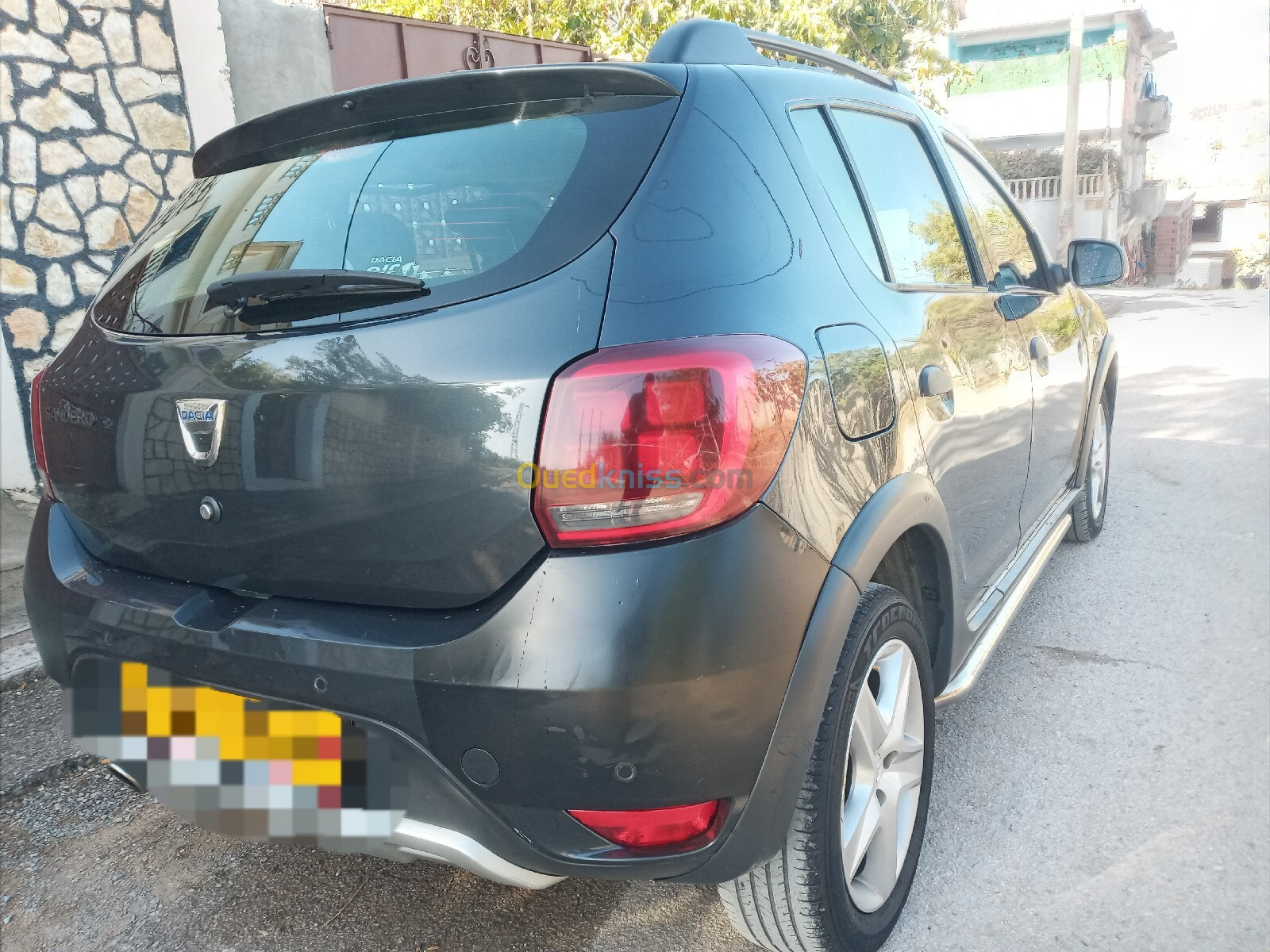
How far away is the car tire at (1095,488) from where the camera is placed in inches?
163

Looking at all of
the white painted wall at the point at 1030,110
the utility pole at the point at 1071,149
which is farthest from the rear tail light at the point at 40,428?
the white painted wall at the point at 1030,110

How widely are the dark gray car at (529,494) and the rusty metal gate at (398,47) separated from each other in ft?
15.1

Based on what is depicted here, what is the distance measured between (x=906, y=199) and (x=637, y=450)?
4.38 feet

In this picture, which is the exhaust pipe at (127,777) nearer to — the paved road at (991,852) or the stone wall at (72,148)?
the paved road at (991,852)

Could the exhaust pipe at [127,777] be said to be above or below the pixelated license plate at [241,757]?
below

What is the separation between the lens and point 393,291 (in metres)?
1.57

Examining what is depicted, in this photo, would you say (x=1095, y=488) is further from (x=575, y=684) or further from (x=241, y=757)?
(x=241, y=757)

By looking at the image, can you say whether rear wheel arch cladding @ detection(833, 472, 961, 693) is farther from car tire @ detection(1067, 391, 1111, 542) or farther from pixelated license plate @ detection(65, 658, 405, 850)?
car tire @ detection(1067, 391, 1111, 542)

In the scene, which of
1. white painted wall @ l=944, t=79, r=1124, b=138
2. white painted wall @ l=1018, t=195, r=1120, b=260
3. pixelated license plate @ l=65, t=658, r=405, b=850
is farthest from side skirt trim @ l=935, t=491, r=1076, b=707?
white painted wall @ l=944, t=79, r=1124, b=138

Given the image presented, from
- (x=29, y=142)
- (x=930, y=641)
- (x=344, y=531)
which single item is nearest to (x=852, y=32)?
(x=29, y=142)

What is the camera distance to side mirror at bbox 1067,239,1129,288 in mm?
3537

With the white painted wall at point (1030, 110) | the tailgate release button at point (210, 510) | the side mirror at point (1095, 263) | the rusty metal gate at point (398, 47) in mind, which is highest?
the white painted wall at point (1030, 110)

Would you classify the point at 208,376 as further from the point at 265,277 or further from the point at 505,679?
the point at 505,679

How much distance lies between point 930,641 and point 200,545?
1.56 metres
